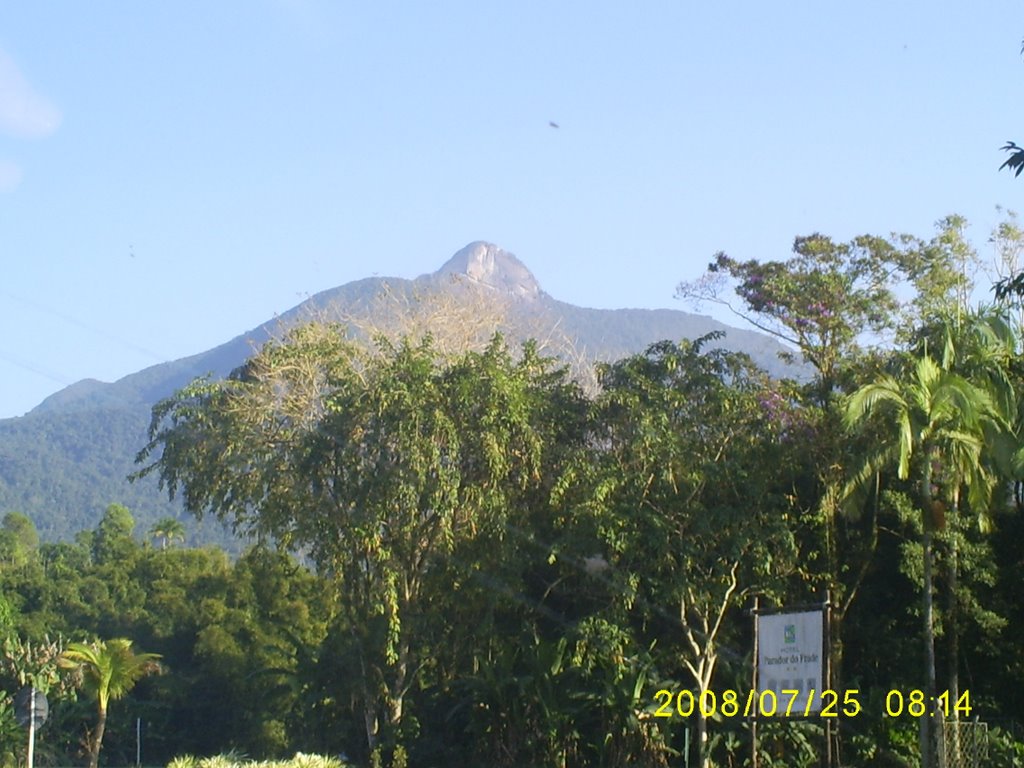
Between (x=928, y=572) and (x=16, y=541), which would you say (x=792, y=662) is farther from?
(x=16, y=541)

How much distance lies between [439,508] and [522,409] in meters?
2.32

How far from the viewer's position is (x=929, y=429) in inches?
854

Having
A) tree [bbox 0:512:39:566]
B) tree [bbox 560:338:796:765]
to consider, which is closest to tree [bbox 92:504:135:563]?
tree [bbox 0:512:39:566]

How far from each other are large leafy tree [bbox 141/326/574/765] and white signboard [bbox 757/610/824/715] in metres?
9.98

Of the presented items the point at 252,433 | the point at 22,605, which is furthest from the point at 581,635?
the point at 22,605

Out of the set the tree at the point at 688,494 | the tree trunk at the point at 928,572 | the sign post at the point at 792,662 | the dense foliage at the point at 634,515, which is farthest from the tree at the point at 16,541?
the sign post at the point at 792,662

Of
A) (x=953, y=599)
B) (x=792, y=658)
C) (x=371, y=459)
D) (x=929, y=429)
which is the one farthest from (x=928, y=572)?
(x=792, y=658)

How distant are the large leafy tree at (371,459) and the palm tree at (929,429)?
5.97m

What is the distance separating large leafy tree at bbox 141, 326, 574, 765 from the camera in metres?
23.4

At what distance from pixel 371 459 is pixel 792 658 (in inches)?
461

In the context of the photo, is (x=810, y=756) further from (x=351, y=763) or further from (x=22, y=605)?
(x=22, y=605)

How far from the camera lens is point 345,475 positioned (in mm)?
24172

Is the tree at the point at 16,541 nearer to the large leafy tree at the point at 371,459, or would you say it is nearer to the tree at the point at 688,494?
the large leafy tree at the point at 371,459

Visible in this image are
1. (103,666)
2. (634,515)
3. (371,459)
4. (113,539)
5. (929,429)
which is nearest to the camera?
(929,429)
